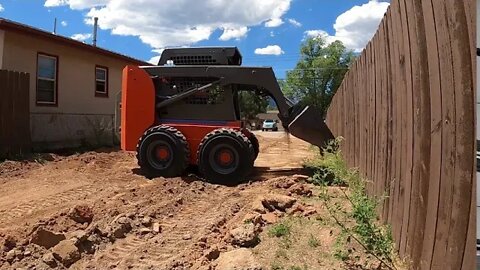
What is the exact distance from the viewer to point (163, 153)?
33.3 feet

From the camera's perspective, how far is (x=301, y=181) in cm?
911

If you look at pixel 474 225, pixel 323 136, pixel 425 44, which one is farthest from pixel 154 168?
pixel 474 225

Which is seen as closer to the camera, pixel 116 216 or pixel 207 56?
pixel 116 216

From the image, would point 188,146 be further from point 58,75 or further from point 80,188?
point 58,75

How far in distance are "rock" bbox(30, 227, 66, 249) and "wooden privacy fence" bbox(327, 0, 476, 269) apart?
11.9 ft

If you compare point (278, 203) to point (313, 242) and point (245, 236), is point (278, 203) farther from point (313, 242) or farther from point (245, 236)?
point (313, 242)

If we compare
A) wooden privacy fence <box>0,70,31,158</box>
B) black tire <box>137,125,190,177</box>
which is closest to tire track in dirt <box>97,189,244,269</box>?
black tire <box>137,125,190,177</box>

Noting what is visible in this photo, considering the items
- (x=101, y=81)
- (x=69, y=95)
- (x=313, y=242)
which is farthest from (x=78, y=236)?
(x=101, y=81)

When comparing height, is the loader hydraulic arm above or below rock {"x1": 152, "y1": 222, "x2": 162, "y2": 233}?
above

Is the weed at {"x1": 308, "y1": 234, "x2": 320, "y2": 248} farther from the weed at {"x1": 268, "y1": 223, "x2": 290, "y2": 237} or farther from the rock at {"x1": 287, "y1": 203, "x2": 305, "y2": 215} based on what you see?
the rock at {"x1": 287, "y1": 203, "x2": 305, "y2": 215}

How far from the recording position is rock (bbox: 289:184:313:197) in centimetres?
772

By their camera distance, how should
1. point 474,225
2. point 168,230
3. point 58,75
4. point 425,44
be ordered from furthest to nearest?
point 58,75, point 168,230, point 425,44, point 474,225

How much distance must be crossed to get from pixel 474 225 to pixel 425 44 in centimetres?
138

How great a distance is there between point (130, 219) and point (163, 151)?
379 centimetres
